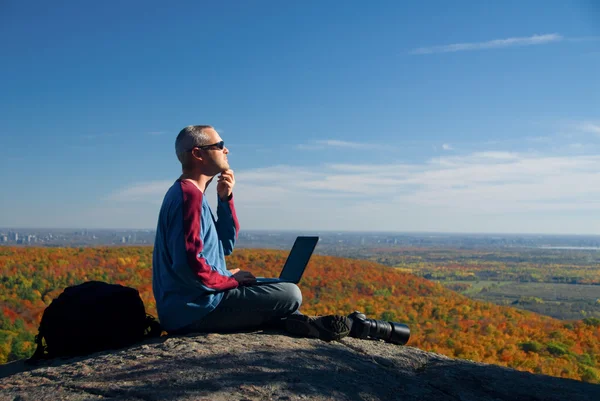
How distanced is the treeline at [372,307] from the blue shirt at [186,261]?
4.97 meters

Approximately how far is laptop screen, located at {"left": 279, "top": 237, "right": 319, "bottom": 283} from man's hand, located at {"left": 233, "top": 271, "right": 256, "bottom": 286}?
46 centimetres

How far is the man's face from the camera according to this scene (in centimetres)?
451

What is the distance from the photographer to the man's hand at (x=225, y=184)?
482 cm

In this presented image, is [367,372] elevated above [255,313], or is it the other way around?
[255,313]

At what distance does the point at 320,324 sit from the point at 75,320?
202 cm

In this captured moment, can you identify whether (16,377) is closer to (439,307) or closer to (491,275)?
(439,307)

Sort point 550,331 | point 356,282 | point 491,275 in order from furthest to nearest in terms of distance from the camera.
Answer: point 491,275 → point 356,282 → point 550,331

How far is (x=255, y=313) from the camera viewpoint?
4617 millimetres

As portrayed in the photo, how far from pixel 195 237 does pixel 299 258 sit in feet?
4.32

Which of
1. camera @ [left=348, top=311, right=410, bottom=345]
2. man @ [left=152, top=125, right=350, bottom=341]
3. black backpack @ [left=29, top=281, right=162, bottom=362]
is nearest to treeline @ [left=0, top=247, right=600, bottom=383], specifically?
camera @ [left=348, top=311, right=410, bottom=345]

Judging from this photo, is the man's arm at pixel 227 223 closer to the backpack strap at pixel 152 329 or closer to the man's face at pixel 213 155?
the man's face at pixel 213 155

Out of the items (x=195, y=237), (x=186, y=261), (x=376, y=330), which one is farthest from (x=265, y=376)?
(x=376, y=330)

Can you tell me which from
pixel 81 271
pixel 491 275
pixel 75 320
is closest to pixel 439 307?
pixel 81 271

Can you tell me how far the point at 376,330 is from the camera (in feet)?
17.6
